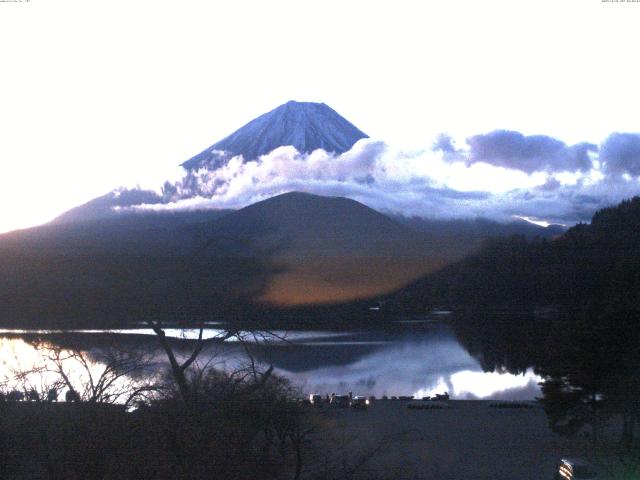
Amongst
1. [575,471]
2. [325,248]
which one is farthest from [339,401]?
[575,471]

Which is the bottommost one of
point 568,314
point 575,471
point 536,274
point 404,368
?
point 404,368

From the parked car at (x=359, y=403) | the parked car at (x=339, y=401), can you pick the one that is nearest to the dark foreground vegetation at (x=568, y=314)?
the parked car at (x=359, y=403)

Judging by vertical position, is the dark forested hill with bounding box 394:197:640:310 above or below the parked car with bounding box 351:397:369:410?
above

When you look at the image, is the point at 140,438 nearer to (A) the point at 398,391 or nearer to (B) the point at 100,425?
(B) the point at 100,425

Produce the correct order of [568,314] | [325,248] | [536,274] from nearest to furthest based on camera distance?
[325,248] < [568,314] < [536,274]

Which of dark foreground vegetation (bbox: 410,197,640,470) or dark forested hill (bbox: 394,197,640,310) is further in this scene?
dark forested hill (bbox: 394,197,640,310)

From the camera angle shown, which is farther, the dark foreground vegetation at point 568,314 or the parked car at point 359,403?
the parked car at point 359,403

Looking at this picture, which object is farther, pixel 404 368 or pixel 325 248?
pixel 404 368

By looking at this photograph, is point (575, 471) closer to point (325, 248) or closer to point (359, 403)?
point (325, 248)

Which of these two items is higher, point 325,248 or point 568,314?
point 325,248

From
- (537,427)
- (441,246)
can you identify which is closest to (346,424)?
(537,427)

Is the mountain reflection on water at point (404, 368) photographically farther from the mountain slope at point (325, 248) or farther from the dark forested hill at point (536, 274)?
the mountain slope at point (325, 248)

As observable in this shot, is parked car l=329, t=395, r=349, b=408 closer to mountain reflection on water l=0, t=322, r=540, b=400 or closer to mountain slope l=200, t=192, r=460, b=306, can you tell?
mountain reflection on water l=0, t=322, r=540, b=400

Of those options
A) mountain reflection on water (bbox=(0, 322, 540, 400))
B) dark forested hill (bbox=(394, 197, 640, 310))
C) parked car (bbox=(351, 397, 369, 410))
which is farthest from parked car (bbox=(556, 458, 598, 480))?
parked car (bbox=(351, 397, 369, 410))
